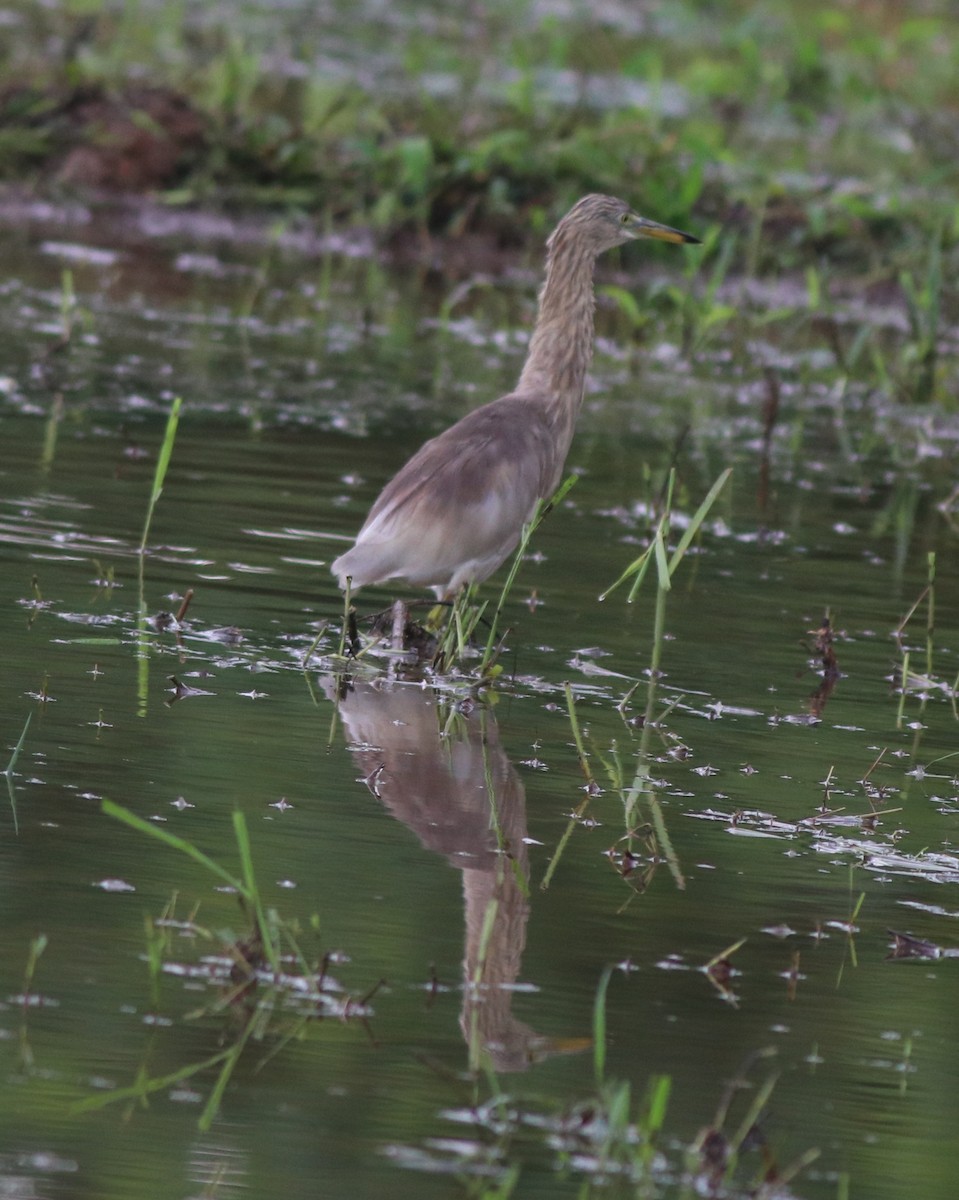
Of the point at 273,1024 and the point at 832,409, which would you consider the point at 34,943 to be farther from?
the point at 832,409

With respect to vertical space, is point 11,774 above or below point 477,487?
below

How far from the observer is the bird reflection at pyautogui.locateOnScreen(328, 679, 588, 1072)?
151 inches

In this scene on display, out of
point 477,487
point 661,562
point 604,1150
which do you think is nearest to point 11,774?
point 661,562

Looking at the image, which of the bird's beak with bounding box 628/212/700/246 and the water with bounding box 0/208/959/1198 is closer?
the water with bounding box 0/208/959/1198

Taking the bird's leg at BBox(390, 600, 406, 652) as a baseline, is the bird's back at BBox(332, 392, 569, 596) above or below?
above

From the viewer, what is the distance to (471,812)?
16.3 ft

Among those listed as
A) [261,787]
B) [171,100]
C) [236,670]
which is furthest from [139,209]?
[261,787]

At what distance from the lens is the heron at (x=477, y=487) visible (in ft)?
A: 21.0

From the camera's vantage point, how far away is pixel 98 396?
31.8 ft

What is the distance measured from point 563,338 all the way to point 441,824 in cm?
304

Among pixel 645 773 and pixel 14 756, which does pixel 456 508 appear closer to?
pixel 645 773

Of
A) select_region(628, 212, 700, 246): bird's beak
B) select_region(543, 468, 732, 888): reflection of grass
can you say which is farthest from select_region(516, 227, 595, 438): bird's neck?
select_region(543, 468, 732, 888): reflection of grass

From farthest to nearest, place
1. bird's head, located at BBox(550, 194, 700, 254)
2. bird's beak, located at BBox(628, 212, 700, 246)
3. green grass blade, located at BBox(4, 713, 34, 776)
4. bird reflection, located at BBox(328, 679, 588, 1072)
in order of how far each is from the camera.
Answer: bird's beak, located at BBox(628, 212, 700, 246), bird's head, located at BBox(550, 194, 700, 254), green grass blade, located at BBox(4, 713, 34, 776), bird reflection, located at BBox(328, 679, 588, 1072)

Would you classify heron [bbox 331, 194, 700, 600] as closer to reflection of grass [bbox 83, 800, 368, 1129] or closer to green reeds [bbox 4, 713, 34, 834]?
green reeds [bbox 4, 713, 34, 834]
